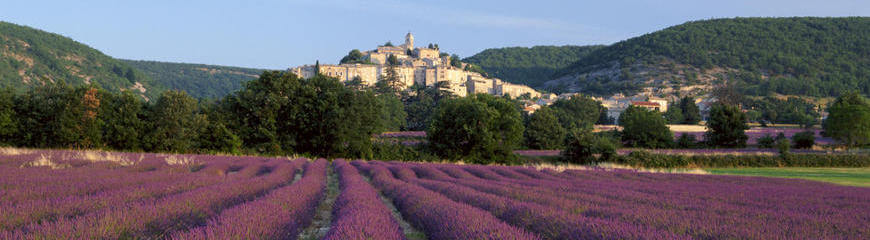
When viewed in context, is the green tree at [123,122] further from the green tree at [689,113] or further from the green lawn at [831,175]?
the green tree at [689,113]

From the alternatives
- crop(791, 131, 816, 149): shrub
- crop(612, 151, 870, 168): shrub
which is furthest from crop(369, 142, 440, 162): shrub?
crop(791, 131, 816, 149): shrub

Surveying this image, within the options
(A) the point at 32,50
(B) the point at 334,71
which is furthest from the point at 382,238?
(A) the point at 32,50

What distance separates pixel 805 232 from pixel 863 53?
201899 millimetres

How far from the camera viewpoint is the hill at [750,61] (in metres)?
138

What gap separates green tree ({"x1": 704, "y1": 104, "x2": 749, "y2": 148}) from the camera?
43.3m

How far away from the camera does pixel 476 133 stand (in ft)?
108

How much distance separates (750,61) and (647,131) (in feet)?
491

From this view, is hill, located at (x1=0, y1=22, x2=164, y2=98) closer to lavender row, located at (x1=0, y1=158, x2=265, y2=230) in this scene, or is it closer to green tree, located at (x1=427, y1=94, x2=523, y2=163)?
green tree, located at (x1=427, y1=94, x2=523, y2=163)

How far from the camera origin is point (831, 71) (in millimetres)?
144000

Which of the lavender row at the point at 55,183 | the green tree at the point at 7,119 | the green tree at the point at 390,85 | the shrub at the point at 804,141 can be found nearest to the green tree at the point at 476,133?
the shrub at the point at 804,141

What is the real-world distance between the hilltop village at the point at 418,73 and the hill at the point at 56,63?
4703cm

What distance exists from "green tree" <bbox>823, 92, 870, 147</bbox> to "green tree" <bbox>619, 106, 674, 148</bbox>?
41.5 feet

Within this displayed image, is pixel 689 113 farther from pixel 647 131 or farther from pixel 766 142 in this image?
pixel 766 142

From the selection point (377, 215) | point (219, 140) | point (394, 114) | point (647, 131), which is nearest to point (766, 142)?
point (647, 131)
